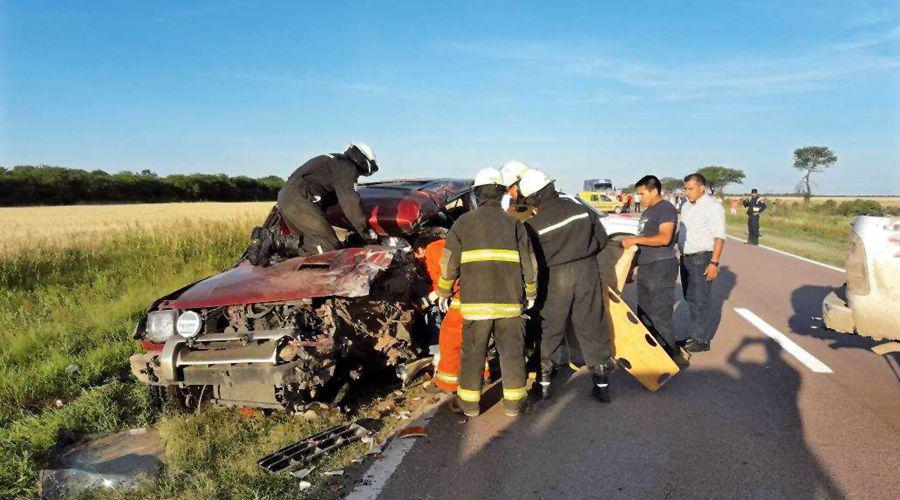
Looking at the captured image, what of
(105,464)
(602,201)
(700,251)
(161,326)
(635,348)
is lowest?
(105,464)

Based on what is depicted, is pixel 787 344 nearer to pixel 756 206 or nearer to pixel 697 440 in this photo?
pixel 697 440

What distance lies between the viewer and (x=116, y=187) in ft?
182

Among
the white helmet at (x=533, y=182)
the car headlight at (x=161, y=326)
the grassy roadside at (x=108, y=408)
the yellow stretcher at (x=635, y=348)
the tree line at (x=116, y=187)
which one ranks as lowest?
the grassy roadside at (x=108, y=408)

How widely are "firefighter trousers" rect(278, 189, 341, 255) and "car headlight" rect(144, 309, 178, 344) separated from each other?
134 cm

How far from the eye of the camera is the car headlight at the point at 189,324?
4195 mm

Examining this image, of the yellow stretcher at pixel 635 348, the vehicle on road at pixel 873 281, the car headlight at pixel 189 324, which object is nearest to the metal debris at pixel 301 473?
the car headlight at pixel 189 324

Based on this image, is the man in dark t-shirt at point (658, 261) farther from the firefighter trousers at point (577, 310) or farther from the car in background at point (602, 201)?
the car in background at point (602, 201)

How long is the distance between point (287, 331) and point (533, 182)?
2.22 m

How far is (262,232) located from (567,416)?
304cm

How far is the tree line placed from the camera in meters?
47.4

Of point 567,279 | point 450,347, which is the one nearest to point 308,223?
point 450,347

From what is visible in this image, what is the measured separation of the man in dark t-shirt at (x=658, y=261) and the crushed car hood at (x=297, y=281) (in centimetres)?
242

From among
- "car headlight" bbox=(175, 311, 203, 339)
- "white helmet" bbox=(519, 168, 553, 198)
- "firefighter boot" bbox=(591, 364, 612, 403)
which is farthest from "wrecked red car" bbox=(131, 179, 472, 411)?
"firefighter boot" bbox=(591, 364, 612, 403)

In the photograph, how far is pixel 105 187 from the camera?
5434 centimetres
